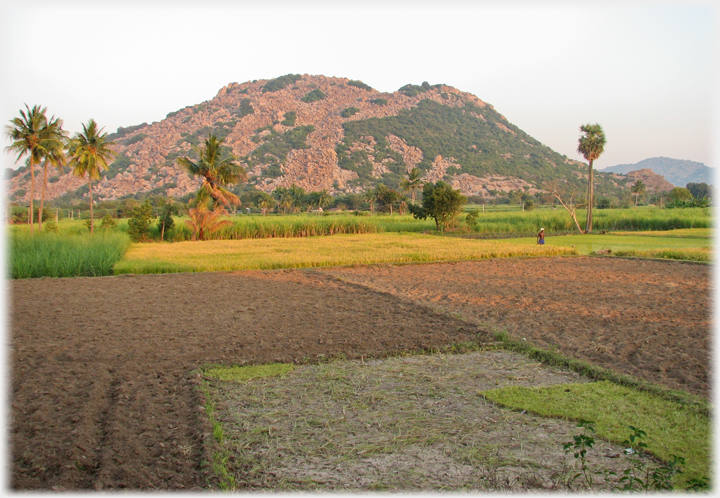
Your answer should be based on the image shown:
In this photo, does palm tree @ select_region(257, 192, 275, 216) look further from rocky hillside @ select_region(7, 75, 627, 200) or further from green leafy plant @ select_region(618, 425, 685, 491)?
green leafy plant @ select_region(618, 425, 685, 491)

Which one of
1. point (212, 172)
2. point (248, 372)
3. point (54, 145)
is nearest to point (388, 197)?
point (212, 172)

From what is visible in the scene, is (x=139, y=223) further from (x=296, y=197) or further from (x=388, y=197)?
(x=296, y=197)

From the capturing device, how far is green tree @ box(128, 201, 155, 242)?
27.7m

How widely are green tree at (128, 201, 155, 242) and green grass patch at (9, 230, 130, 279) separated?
10.9 m

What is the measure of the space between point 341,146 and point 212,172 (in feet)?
266

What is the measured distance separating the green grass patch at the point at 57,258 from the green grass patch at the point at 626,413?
13966mm

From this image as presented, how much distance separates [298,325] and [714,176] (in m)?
5.78

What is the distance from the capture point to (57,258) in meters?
15.1

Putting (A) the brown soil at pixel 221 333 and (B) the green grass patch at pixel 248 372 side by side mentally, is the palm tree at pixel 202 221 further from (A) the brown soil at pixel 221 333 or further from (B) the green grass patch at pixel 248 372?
(B) the green grass patch at pixel 248 372

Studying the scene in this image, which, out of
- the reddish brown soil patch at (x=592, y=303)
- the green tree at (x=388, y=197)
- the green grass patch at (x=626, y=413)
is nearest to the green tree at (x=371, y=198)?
the green tree at (x=388, y=197)

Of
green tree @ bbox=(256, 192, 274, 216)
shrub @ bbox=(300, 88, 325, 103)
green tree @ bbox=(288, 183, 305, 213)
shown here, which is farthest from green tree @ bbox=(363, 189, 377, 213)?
shrub @ bbox=(300, 88, 325, 103)

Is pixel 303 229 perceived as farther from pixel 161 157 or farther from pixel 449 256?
pixel 161 157

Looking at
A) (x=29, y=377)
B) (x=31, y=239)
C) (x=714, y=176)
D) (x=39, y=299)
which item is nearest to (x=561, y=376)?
(x=714, y=176)

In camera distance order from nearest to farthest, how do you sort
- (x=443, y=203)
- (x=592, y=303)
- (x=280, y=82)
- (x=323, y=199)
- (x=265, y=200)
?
(x=592, y=303), (x=443, y=203), (x=265, y=200), (x=323, y=199), (x=280, y=82)
